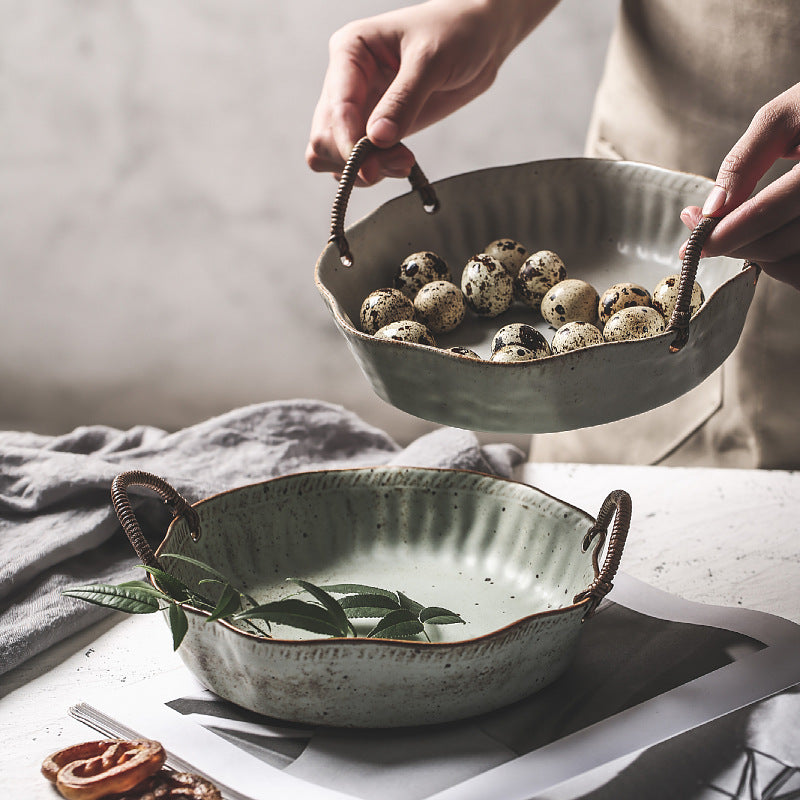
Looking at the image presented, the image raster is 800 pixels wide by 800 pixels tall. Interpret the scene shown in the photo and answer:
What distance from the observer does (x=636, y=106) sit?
0.98 m

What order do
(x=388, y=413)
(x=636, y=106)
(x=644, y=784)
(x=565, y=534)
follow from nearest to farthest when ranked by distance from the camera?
(x=644, y=784) → (x=565, y=534) → (x=636, y=106) → (x=388, y=413)

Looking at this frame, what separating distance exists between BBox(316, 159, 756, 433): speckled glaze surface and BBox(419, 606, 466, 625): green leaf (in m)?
0.13

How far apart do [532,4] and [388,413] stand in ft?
2.89

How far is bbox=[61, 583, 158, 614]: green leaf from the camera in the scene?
0.54 metres

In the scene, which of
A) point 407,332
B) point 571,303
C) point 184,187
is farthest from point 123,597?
point 184,187

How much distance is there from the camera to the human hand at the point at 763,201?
522mm

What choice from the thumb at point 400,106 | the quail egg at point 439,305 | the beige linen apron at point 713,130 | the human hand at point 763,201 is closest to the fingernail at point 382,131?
the thumb at point 400,106

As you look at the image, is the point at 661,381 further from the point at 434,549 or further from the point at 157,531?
the point at 157,531

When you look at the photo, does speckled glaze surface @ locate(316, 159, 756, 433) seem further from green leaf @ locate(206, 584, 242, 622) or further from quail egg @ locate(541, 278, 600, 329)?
green leaf @ locate(206, 584, 242, 622)

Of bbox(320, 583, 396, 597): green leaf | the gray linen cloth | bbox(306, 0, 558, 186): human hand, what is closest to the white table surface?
the gray linen cloth

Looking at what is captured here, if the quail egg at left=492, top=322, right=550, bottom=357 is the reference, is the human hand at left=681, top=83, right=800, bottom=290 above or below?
above

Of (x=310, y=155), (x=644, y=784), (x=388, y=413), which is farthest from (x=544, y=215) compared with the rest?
(x=388, y=413)

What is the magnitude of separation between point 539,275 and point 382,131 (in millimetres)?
143

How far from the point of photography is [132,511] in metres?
0.62
